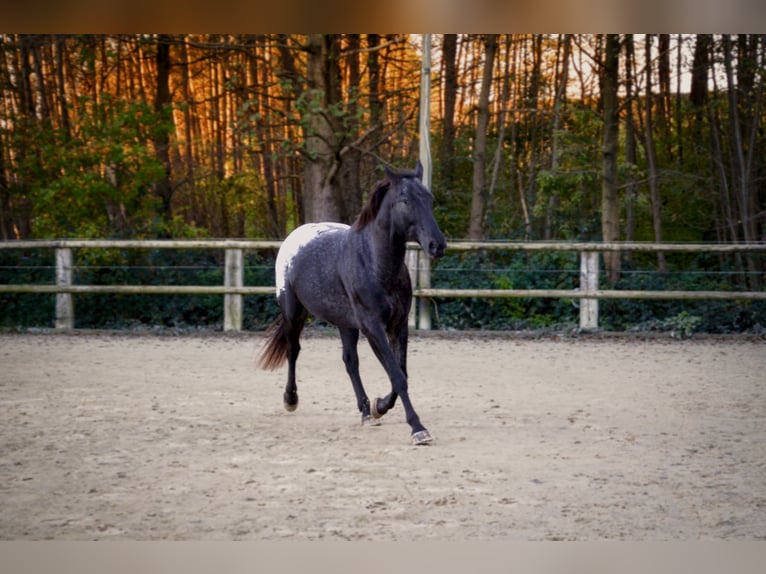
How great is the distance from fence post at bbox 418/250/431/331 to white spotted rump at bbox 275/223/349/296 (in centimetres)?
469

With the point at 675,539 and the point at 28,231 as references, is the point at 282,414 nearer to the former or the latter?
the point at 675,539

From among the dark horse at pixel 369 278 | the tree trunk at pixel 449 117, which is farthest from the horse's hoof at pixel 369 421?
the tree trunk at pixel 449 117

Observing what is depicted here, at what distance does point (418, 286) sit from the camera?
1100cm

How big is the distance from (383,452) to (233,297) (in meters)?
6.40

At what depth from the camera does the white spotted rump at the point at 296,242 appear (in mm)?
6141

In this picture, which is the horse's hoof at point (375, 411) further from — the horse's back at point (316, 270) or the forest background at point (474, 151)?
the forest background at point (474, 151)

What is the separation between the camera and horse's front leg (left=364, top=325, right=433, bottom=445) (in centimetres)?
495

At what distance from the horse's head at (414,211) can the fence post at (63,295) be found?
277 inches

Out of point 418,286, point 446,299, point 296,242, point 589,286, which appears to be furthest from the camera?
point 446,299

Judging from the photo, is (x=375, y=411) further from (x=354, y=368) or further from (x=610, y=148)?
(x=610, y=148)

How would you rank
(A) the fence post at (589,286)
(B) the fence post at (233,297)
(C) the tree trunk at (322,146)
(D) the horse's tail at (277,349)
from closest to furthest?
(D) the horse's tail at (277,349) < (A) the fence post at (589,286) < (B) the fence post at (233,297) < (C) the tree trunk at (322,146)

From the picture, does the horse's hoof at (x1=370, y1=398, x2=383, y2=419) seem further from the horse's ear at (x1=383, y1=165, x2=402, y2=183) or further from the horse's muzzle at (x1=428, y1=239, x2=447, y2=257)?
the horse's ear at (x1=383, y1=165, x2=402, y2=183)

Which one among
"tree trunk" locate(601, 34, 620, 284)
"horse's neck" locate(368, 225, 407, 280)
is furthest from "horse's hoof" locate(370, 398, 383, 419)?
"tree trunk" locate(601, 34, 620, 284)

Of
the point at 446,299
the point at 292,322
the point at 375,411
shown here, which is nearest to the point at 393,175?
the point at 375,411
